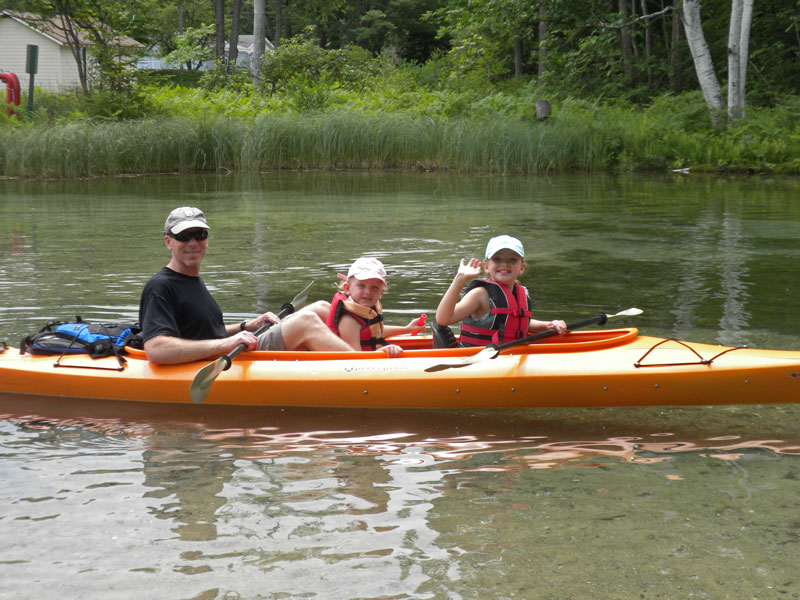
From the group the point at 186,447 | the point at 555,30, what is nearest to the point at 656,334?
the point at 186,447

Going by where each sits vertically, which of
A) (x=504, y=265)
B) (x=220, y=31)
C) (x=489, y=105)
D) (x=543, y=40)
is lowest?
(x=504, y=265)

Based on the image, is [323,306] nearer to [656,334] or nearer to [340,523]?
[340,523]

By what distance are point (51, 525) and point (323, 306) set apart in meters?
1.93

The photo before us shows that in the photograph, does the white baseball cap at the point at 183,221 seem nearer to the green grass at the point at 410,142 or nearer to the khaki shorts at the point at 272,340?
the khaki shorts at the point at 272,340

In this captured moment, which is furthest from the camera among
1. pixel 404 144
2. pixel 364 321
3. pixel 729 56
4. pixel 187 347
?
pixel 404 144

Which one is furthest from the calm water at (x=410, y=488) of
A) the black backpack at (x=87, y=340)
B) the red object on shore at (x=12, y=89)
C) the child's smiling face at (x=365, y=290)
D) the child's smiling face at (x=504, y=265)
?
the red object on shore at (x=12, y=89)

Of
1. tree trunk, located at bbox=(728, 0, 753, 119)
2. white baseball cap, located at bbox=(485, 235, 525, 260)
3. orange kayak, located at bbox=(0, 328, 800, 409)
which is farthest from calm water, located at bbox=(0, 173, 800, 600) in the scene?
tree trunk, located at bbox=(728, 0, 753, 119)

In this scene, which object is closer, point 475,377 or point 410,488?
point 410,488

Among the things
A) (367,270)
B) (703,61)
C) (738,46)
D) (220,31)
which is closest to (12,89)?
(220,31)

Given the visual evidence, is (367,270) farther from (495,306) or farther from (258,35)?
(258,35)

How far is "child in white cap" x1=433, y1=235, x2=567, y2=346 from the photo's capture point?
14.8ft

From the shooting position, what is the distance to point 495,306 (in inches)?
181

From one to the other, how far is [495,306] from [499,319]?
0.07 meters

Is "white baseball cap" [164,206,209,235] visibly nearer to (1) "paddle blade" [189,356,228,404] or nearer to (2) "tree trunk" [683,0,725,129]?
(1) "paddle blade" [189,356,228,404]
